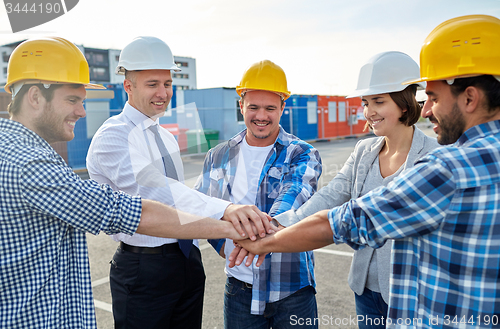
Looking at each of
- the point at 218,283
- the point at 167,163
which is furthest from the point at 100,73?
the point at 167,163

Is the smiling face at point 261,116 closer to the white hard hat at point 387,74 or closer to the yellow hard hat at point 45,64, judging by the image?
the white hard hat at point 387,74

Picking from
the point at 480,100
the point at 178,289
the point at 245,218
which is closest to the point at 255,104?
the point at 245,218

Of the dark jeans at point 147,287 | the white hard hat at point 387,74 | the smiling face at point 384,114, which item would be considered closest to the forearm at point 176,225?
the dark jeans at point 147,287

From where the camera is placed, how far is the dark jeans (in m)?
2.62

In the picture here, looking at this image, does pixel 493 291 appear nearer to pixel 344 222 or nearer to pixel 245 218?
pixel 344 222

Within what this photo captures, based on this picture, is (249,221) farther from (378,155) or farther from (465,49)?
(465,49)

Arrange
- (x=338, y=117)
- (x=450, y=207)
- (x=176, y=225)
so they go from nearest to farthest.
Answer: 1. (x=450, y=207)
2. (x=176, y=225)
3. (x=338, y=117)

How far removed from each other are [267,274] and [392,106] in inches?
54.3

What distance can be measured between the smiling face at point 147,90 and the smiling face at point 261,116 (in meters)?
0.65

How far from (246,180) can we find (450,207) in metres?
1.56

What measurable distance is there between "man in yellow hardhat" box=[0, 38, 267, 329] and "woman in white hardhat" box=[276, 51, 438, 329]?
1.11 metres

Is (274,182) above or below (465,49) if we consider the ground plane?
below

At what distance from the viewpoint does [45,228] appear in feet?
5.57

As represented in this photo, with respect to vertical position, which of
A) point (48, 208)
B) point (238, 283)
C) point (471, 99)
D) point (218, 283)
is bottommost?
point (218, 283)
